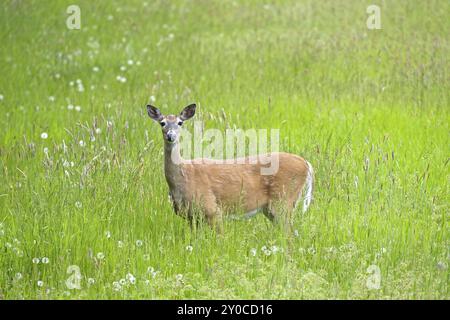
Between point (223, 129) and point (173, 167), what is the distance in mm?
2687

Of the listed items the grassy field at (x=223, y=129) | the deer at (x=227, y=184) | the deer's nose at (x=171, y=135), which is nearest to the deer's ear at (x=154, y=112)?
the deer at (x=227, y=184)

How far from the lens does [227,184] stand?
752 centimetres

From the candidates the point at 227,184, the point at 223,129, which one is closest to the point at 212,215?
the point at 227,184

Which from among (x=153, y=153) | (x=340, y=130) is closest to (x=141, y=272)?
(x=153, y=153)

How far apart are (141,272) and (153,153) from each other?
2642 mm

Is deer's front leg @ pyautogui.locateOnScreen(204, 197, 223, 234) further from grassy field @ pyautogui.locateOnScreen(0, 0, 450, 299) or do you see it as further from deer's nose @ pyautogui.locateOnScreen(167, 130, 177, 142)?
deer's nose @ pyautogui.locateOnScreen(167, 130, 177, 142)

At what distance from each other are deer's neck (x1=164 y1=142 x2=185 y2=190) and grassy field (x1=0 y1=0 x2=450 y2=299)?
0.40 meters

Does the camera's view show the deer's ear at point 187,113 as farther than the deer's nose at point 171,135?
Yes

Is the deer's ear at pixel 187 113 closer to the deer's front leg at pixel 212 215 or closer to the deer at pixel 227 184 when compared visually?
the deer at pixel 227 184

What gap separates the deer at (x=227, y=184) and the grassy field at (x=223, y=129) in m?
0.20

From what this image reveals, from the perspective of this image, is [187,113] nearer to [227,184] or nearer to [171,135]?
[171,135]

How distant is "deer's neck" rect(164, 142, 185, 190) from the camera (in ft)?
24.2

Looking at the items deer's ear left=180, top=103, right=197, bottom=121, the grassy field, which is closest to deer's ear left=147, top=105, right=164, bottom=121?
deer's ear left=180, top=103, right=197, bottom=121

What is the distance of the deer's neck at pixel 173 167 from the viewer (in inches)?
290
